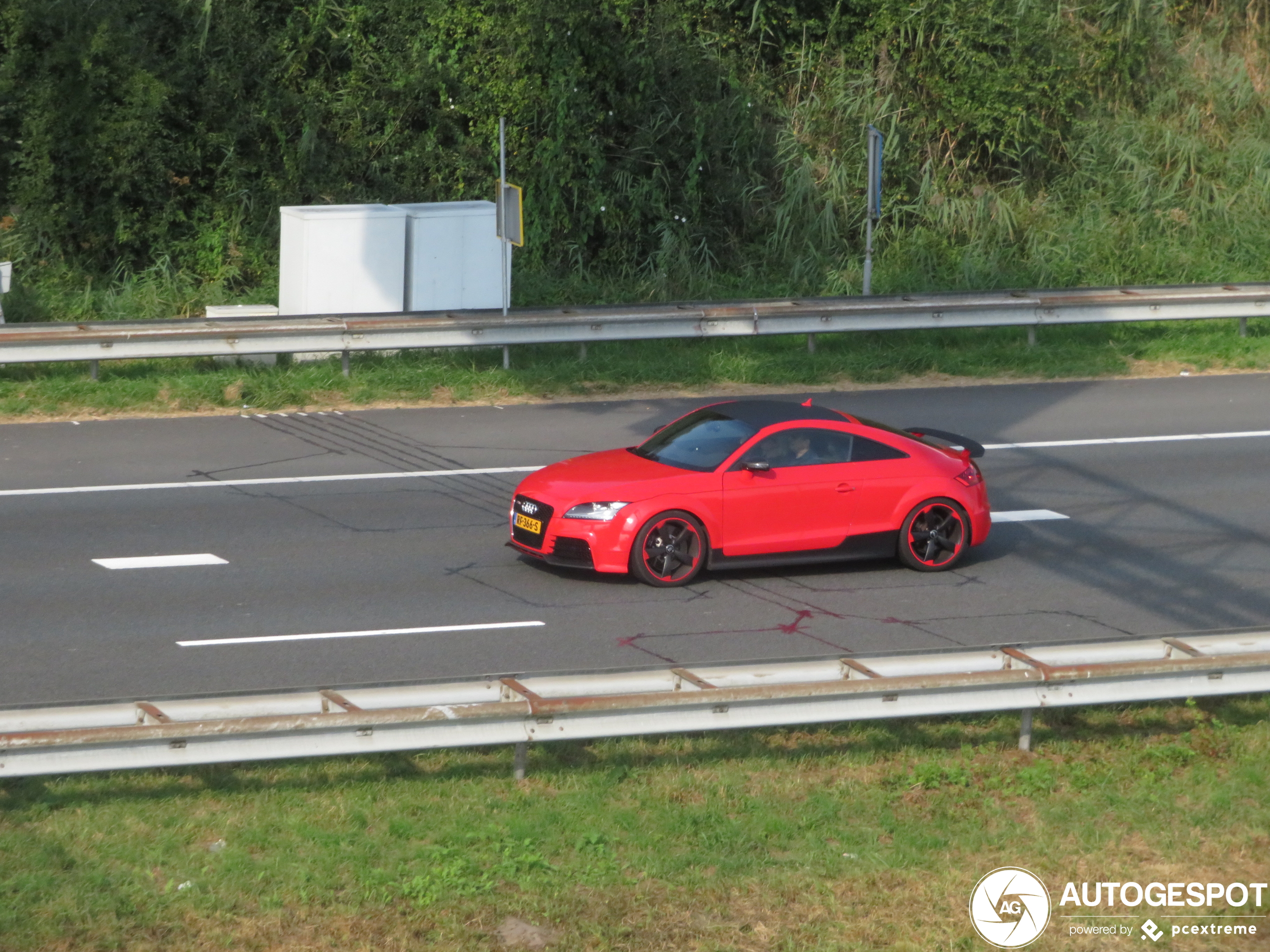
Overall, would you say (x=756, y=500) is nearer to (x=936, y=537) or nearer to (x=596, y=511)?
(x=596, y=511)

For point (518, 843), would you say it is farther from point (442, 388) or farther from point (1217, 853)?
point (442, 388)

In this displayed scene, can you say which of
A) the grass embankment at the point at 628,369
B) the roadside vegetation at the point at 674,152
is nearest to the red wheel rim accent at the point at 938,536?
the grass embankment at the point at 628,369

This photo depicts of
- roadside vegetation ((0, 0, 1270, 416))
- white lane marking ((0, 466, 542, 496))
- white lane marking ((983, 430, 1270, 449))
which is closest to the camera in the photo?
white lane marking ((0, 466, 542, 496))

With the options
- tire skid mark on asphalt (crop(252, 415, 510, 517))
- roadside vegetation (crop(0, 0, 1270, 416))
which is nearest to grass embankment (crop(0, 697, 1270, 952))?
tire skid mark on asphalt (crop(252, 415, 510, 517))

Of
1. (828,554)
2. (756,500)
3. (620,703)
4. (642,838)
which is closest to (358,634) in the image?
(620,703)

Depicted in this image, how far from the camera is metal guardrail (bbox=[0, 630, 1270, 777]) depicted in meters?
7.95

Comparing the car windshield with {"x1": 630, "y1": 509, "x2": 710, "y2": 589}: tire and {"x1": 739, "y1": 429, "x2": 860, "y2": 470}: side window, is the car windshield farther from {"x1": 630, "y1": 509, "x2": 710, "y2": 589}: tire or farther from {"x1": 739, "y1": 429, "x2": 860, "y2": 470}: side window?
{"x1": 630, "y1": 509, "x2": 710, "y2": 589}: tire

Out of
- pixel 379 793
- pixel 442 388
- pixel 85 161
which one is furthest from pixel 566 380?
pixel 379 793

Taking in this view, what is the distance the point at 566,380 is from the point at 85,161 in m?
9.23

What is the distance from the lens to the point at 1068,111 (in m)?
28.6

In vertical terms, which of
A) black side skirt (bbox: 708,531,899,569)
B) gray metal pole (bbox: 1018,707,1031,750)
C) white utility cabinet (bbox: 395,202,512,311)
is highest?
white utility cabinet (bbox: 395,202,512,311)

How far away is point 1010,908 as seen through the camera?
7590 mm

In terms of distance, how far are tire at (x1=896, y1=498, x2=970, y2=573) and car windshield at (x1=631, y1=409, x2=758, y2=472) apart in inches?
57.7

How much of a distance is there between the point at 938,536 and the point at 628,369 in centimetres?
754
